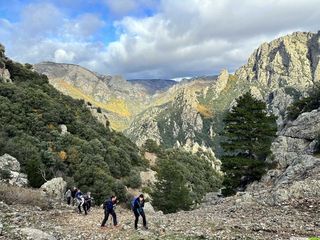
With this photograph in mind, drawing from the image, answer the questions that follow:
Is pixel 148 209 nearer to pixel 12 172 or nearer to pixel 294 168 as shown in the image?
pixel 294 168

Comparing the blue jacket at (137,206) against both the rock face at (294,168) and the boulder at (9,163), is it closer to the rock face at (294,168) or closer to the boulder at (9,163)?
the rock face at (294,168)

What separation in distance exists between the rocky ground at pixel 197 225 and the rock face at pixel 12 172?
41.0 feet

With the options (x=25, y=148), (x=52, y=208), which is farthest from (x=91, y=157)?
(x=52, y=208)

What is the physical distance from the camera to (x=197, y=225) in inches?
936

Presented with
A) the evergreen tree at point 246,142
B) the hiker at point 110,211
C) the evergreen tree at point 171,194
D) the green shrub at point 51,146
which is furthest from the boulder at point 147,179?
the hiker at point 110,211

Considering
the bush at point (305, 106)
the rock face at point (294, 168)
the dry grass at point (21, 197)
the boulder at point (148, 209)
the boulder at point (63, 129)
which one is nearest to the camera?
the rock face at point (294, 168)

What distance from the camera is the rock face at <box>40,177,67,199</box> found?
4200cm

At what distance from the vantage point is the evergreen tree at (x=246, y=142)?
4459cm

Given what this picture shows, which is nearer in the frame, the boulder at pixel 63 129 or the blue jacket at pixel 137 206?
the blue jacket at pixel 137 206

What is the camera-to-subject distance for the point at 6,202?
30.6 m

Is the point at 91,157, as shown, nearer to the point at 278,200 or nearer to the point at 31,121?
the point at 31,121

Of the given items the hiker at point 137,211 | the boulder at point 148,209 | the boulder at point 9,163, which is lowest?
the boulder at point 148,209

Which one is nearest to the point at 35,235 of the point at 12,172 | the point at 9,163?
the point at 12,172

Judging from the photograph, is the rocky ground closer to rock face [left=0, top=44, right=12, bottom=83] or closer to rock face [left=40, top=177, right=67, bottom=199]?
rock face [left=40, top=177, right=67, bottom=199]
